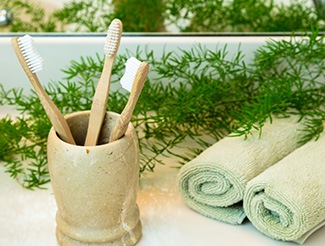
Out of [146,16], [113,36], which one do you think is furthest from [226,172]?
[146,16]

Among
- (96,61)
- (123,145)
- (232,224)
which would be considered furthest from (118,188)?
(96,61)

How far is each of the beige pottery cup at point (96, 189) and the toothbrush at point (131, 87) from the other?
0.01m

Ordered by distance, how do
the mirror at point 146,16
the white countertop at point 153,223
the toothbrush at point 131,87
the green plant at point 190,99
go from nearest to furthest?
Answer: the toothbrush at point 131,87 → the white countertop at point 153,223 → the green plant at point 190,99 → the mirror at point 146,16

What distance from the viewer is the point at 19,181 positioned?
2.50 feet

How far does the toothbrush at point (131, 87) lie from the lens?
56 cm

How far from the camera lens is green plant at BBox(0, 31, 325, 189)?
2.57 feet

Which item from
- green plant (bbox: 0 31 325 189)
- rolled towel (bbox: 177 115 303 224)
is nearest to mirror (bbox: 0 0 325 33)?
green plant (bbox: 0 31 325 189)

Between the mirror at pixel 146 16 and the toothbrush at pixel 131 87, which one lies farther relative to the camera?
the mirror at pixel 146 16

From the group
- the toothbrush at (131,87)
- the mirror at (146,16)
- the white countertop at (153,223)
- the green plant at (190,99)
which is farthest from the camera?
the mirror at (146,16)

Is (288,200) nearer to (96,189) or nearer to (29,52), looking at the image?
(96,189)

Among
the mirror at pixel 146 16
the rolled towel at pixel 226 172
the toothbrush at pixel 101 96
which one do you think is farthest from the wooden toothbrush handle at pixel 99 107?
the mirror at pixel 146 16

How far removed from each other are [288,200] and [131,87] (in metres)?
0.20

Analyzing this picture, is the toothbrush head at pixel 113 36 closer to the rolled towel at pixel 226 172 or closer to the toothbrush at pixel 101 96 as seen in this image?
the toothbrush at pixel 101 96

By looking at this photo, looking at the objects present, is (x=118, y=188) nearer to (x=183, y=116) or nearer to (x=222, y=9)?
(x=183, y=116)
